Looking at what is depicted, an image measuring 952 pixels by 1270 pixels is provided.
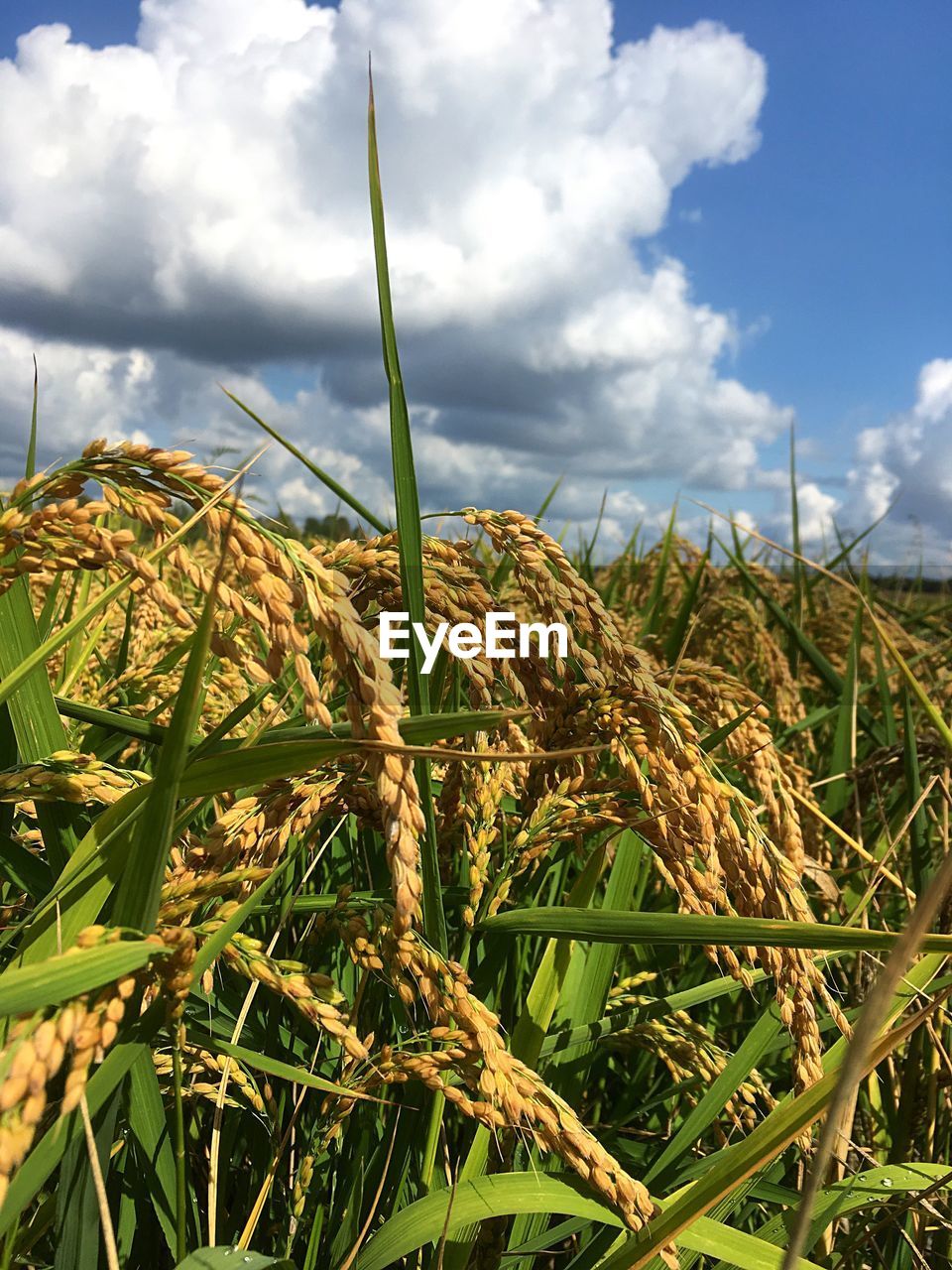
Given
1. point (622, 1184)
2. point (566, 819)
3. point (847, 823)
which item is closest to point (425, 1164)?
point (622, 1184)

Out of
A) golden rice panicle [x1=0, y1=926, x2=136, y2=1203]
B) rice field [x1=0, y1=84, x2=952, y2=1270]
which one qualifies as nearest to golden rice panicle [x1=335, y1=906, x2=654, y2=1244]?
rice field [x1=0, y1=84, x2=952, y2=1270]

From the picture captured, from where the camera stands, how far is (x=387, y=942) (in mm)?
957

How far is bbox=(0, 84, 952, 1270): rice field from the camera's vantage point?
747 mm
